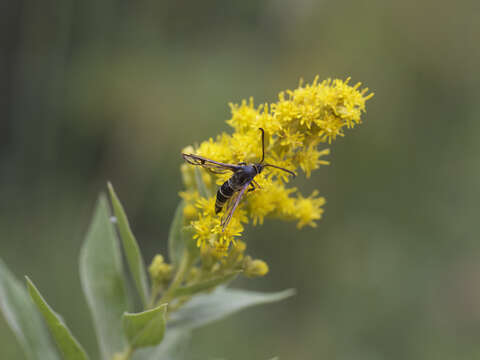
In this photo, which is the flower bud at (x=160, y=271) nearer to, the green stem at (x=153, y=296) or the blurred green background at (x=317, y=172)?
the green stem at (x=153, y=296)

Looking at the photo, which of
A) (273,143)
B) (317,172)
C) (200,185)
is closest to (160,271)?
(200,185)

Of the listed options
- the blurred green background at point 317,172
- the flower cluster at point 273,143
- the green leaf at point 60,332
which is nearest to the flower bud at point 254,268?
the flower cluster at point 273,143

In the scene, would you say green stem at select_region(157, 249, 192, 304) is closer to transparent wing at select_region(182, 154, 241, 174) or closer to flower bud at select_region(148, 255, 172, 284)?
flower bud at select_region(148, 255, 172, 284)

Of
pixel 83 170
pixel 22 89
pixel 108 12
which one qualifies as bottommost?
pixel 83 170

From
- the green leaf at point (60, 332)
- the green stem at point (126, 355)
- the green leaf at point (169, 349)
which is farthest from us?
the green leaf at point (169, 349)

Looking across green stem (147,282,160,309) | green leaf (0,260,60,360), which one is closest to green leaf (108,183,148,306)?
green stem (147,282,160,309)

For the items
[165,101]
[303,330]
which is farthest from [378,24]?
[303,330]

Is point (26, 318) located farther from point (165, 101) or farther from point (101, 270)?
point (165, 101)
